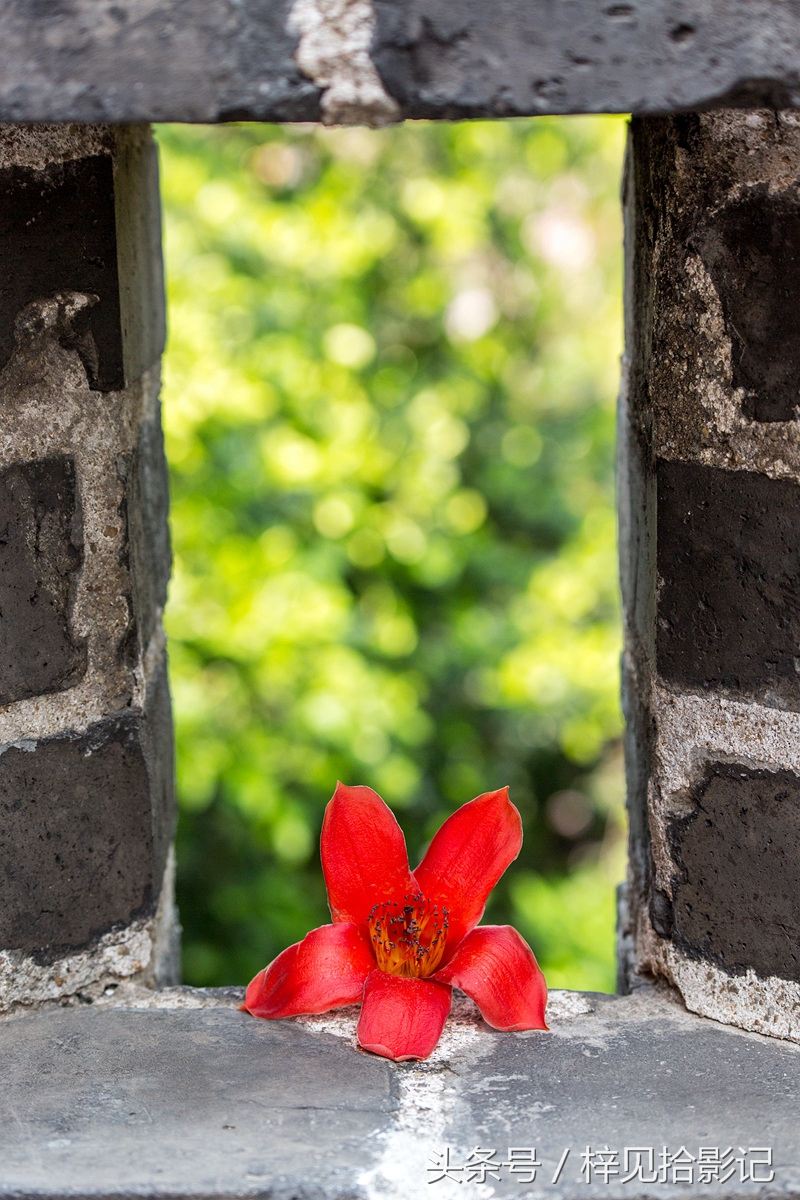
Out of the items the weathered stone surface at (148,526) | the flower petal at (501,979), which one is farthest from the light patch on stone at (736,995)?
the weathered stone surface at (148,526)

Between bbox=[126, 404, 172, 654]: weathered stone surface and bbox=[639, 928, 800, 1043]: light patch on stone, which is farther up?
bbox=[126, 404, 172, 654]: weathered stone surface

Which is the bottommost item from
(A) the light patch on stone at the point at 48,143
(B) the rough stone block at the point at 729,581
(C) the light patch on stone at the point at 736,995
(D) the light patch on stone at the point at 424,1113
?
(D) the light patch on stone at the point at 424,1113

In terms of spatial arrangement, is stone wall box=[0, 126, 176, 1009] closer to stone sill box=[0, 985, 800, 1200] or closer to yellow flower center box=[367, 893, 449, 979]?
stone sill box=[0, 985, 800, 1200]

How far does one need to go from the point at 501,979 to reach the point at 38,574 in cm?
54

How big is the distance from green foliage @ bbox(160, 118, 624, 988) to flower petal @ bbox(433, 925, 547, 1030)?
5.85ft

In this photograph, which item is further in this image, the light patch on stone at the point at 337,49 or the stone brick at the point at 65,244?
the stone brick at the point at 65,244

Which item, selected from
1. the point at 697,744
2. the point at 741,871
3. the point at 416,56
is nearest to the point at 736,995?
the point at 741,871

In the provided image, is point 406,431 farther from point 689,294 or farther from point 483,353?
point 689,294

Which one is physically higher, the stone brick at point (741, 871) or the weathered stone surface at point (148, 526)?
the weathered stone surface at point (148, 526)

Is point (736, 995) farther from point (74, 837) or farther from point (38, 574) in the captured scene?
point (38, 574)

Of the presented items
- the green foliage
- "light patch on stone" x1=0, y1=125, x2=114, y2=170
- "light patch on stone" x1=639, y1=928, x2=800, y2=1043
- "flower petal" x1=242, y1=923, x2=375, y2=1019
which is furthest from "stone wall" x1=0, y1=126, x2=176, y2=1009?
the green foliage

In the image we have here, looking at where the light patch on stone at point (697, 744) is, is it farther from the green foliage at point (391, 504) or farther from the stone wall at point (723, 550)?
the green foliage at point (391, 504)

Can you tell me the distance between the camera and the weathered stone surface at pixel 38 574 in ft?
3.22

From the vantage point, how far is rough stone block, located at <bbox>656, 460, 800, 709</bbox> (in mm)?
937
